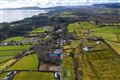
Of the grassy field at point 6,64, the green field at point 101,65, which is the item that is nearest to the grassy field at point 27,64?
the grassy field at point 6,64

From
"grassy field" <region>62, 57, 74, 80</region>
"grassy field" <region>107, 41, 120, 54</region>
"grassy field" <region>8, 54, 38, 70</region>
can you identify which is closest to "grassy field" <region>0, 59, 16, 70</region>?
"grassy field" <region>8, 54, 38, 70</region>

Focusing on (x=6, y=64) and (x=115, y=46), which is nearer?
(x=6, y=64)

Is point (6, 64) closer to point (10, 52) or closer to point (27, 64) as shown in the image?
point (27, 64)

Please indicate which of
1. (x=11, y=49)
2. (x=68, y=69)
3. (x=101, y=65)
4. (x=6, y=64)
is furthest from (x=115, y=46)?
(x=6, y=64)

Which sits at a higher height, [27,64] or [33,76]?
[27,64]

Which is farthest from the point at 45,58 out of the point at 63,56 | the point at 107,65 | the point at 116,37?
the point at 116,37

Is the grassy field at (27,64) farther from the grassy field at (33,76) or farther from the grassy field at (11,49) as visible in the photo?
the grassy field at (11,49)
